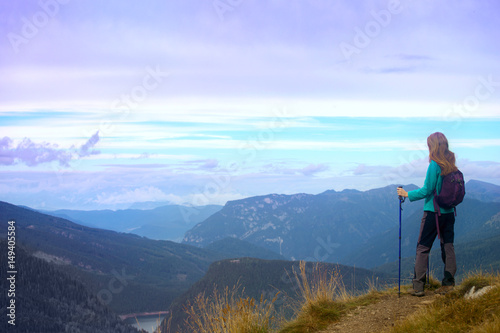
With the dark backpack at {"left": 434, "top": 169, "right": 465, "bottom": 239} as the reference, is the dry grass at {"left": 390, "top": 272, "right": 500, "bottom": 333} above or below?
below

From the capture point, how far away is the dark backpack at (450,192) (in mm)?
9273

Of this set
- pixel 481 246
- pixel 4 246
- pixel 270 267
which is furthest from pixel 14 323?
pixel 481 246

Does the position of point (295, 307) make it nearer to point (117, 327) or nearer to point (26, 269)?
point (117, 327)

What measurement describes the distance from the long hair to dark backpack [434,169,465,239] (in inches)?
5.9

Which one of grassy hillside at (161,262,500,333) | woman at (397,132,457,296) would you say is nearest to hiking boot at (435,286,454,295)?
woman at (397,132,457,296)

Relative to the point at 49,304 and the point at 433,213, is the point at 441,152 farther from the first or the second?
the point at 49,304

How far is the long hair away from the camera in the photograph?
368 inches

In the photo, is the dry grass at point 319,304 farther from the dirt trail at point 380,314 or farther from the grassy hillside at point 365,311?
the dirt trail at point 380,314

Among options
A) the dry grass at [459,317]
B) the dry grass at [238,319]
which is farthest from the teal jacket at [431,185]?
the dry grass at [238,319]

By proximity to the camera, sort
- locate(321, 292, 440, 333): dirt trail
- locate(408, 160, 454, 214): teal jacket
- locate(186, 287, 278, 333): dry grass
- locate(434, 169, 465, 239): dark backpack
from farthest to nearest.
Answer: locate(408, 160, 454, 214): teal jacket, locate(434, 169, 465, 239): dark backpack, locate(321, 292, 440, 333): dirt trail, locate(186, 287, 278, 333): dry grass

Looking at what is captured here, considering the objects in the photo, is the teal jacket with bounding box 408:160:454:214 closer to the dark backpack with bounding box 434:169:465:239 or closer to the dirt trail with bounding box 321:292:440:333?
the dark backpack with bounding box 434:169:465:239

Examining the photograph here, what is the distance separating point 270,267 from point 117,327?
57.7 m

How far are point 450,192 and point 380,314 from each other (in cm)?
294

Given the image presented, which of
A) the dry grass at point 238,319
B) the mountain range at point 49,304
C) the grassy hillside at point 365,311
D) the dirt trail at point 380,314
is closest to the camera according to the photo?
the grassy hillside at point 365,311
